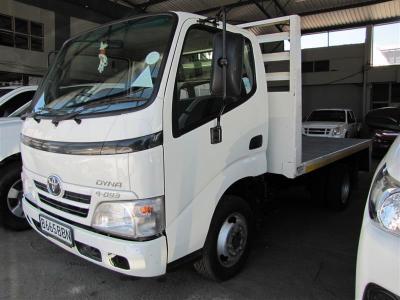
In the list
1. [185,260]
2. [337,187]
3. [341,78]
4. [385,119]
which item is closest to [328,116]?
[341,78]

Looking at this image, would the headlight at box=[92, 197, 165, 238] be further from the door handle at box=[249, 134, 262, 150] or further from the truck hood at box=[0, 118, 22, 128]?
the truck hood at box=[0, 118, 22, 128]

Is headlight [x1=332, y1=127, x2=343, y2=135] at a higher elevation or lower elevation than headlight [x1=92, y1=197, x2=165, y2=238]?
higher

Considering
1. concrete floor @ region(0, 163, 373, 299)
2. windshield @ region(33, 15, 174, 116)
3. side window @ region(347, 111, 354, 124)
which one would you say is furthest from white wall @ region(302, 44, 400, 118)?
windshield @ region(33, 15, 174, 116)

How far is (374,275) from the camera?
5.77 feet

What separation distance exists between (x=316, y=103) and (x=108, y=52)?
21.1 m

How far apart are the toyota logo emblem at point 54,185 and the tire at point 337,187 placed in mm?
3971

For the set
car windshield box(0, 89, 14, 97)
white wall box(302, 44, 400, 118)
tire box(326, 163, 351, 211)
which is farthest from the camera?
white wall box(302, 44, 400, 118)

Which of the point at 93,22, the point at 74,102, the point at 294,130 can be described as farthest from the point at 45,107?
the point at 93,22

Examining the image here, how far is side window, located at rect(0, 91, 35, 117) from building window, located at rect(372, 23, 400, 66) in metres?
19.3

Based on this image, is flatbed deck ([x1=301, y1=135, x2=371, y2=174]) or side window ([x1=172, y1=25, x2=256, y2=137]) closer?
side window ([x1=172, y1=25, x2=256, y2=137])

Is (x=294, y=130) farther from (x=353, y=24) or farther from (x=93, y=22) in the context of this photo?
(x=353, y=24)

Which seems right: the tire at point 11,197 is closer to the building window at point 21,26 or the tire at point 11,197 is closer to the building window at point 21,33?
the building window at point 21,33

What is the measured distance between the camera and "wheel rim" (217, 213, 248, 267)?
3223mm

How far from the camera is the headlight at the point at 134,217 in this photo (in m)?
2.50
